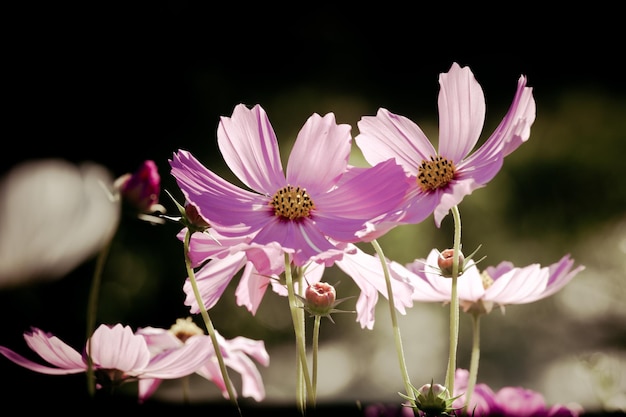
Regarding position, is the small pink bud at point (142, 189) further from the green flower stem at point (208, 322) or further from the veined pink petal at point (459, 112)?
the veined pink petal at point (459, 112)

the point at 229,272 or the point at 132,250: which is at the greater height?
the point at 132,250

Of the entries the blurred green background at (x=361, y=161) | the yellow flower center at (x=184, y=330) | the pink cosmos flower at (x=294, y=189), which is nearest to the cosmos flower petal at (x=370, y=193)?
the pink cosmos flower at (x=294, y=189)

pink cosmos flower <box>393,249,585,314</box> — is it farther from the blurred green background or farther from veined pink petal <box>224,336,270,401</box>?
the blurred green background

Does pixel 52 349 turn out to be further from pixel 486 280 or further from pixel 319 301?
pixel 486 280

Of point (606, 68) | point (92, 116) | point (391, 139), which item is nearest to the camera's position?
point (391, 139)

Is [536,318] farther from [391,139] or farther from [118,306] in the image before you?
[391,139]

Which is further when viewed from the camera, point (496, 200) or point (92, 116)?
point (92, 116)

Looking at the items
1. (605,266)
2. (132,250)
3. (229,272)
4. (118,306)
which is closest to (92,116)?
(132,250)

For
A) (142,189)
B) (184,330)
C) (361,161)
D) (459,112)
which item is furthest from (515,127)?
(361,161)
